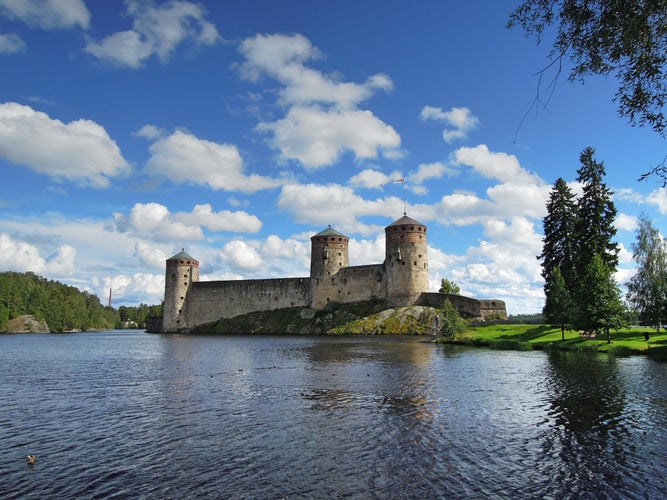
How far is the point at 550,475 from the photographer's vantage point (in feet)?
33.1

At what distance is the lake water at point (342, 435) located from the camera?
9641mm

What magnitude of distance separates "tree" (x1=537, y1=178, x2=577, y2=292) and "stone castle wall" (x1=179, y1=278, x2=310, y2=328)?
42910 mm

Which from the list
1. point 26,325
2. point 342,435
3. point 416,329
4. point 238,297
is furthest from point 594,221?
point 26,325

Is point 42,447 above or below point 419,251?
below

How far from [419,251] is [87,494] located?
6612 cm

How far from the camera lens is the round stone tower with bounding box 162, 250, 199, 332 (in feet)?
295

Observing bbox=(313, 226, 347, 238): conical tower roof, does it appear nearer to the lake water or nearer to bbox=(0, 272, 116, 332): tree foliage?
the lake water

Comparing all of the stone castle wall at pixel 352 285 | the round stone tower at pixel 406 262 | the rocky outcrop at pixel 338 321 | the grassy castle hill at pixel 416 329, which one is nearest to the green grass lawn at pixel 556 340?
the grassy castle hill at pixel 416 329

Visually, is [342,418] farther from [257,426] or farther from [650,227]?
[650,227]

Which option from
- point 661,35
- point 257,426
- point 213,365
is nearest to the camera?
point 661,35

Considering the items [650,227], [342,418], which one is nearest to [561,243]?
[650,227]

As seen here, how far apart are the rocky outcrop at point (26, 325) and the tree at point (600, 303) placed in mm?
120509

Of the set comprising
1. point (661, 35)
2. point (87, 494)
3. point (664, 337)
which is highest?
point (661, 35)

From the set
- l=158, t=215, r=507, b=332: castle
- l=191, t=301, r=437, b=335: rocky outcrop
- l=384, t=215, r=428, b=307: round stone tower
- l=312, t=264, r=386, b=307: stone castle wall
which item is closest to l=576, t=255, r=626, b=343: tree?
l=158, t=215, r=507, b=332: castle
